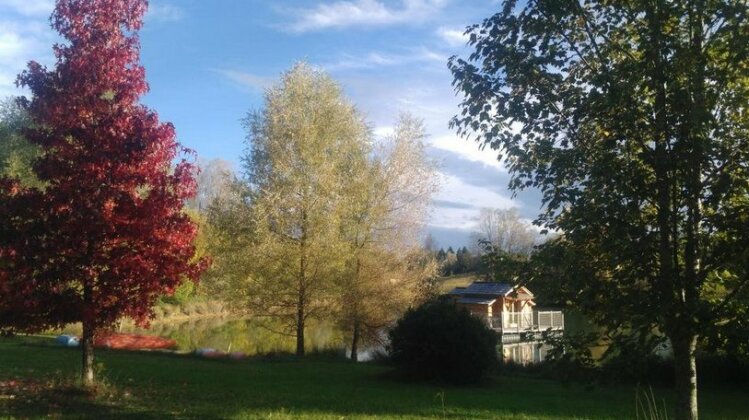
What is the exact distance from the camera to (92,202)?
9570 millimetres

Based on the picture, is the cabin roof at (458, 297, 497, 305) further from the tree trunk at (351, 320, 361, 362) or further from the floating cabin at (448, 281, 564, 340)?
the tree trunk at (351, 320, 361, 362)

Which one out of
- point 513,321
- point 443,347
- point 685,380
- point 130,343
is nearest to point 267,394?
point 443,347

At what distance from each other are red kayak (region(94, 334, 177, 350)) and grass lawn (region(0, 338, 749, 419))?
83.7 inches

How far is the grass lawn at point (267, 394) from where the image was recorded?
9445 millimetres

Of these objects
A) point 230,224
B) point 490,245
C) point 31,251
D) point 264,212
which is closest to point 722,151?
point 490,245

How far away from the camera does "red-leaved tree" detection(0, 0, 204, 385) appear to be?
931cm

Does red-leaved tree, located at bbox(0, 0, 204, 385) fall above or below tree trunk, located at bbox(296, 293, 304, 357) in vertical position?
above

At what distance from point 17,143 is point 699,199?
3053cm

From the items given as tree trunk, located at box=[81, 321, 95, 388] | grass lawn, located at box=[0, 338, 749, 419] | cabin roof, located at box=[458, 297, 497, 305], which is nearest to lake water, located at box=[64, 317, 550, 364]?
grass lawn, located at box=[0, 338, 749, 419]

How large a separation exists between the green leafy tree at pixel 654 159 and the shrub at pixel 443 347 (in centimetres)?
1089

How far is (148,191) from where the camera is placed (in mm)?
10367

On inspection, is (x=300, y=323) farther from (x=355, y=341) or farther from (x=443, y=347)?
(x=443, y=347)

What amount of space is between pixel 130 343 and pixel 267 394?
12039 millimetres

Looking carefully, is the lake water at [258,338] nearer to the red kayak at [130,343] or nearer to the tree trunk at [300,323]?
the red kayak at [130,343]
